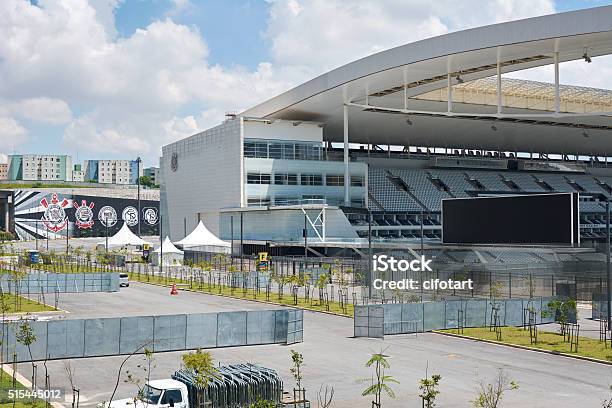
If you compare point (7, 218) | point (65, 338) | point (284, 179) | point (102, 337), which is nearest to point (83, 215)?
point (7, 218)

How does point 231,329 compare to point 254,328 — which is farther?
point 254,328

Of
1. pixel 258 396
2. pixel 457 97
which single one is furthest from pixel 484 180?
pixel 258 396

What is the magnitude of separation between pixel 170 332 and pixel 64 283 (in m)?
25.0

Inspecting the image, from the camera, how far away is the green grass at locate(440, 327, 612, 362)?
26.5 metres

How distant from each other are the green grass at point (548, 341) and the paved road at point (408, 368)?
1079 mm

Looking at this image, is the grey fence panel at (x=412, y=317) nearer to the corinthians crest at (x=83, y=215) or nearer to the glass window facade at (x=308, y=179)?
the glass window facade at (x=308, y=179)

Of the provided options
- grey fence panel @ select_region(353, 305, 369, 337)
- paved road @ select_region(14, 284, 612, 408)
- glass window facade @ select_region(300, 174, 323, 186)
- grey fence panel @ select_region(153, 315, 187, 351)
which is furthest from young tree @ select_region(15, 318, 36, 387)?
glass window facade @ select_region(300, 174, 323, 186)

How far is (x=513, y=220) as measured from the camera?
51781 millimetres

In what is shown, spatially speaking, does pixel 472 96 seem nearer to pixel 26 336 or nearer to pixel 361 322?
pixel 361 322

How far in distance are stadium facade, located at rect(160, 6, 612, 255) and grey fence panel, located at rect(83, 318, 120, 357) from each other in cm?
3533

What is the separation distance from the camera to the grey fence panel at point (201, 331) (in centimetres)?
2636

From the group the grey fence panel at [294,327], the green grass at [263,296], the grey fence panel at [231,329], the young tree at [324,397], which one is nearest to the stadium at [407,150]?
the green grass at [263,296]

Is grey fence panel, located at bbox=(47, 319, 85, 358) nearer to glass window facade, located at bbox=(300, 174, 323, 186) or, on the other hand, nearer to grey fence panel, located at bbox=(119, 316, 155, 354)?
grey fence panel, located at bbox=(119, 316, 155, 354)

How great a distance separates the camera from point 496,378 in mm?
21891
